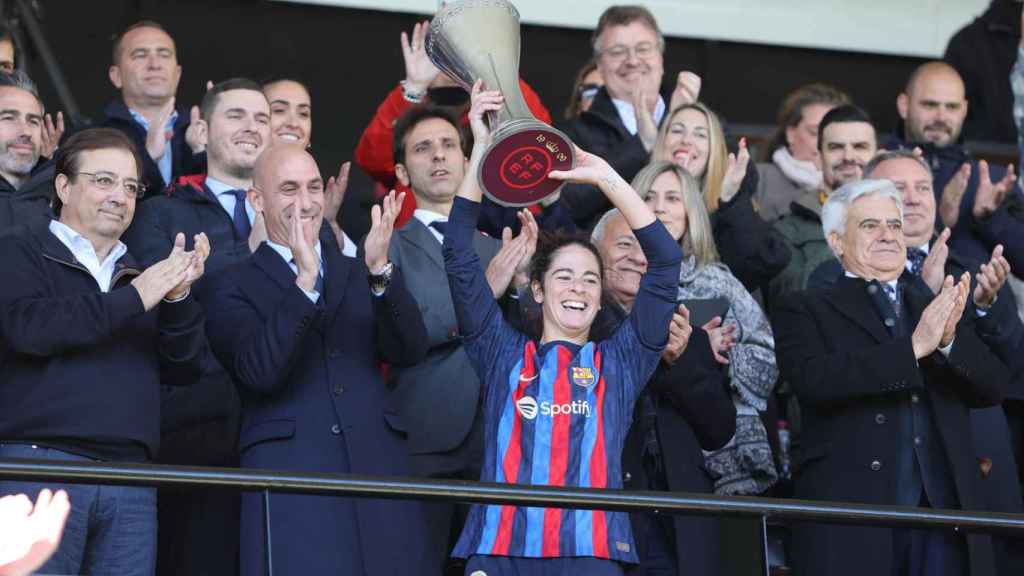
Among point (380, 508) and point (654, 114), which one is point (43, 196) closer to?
point (380, 508)

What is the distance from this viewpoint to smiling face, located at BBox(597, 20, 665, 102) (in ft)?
21.6

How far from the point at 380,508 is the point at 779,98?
4.81 m

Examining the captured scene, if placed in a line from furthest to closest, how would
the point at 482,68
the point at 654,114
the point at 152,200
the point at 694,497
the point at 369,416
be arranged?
the point at 654,114
the point at 152,200
the point at 369,416
the point at 482,68
the point at 694,497

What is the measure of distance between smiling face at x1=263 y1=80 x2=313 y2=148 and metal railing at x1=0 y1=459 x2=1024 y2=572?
2.33 meters

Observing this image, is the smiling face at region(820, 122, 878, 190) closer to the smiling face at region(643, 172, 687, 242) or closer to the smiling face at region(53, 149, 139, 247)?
the smiling face at region(643, 172, 687, 242)

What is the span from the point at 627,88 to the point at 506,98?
2164 millimetres

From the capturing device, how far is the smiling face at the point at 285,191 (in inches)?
201

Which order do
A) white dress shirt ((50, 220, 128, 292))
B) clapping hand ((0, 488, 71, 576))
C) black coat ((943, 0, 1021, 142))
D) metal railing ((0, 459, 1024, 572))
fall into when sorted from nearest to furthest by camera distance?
clapping hand ((0, 488, 71, 576)) < metal railing ((0, 459, 1024, 572)) < white dress shirt ((50, 220, 128, 292)) < black coat ((943, 0, 1021, 142))

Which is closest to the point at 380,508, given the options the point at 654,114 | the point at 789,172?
the point at 654,114

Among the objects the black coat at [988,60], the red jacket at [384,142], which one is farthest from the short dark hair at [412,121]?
the black coat at [988,60]

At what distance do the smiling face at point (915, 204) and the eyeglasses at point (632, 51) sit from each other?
109 centimetres

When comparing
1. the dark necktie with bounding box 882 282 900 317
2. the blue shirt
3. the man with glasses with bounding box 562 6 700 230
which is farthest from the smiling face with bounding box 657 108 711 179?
the blue shirt

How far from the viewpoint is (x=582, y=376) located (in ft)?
15.3

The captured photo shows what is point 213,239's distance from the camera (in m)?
5.48
